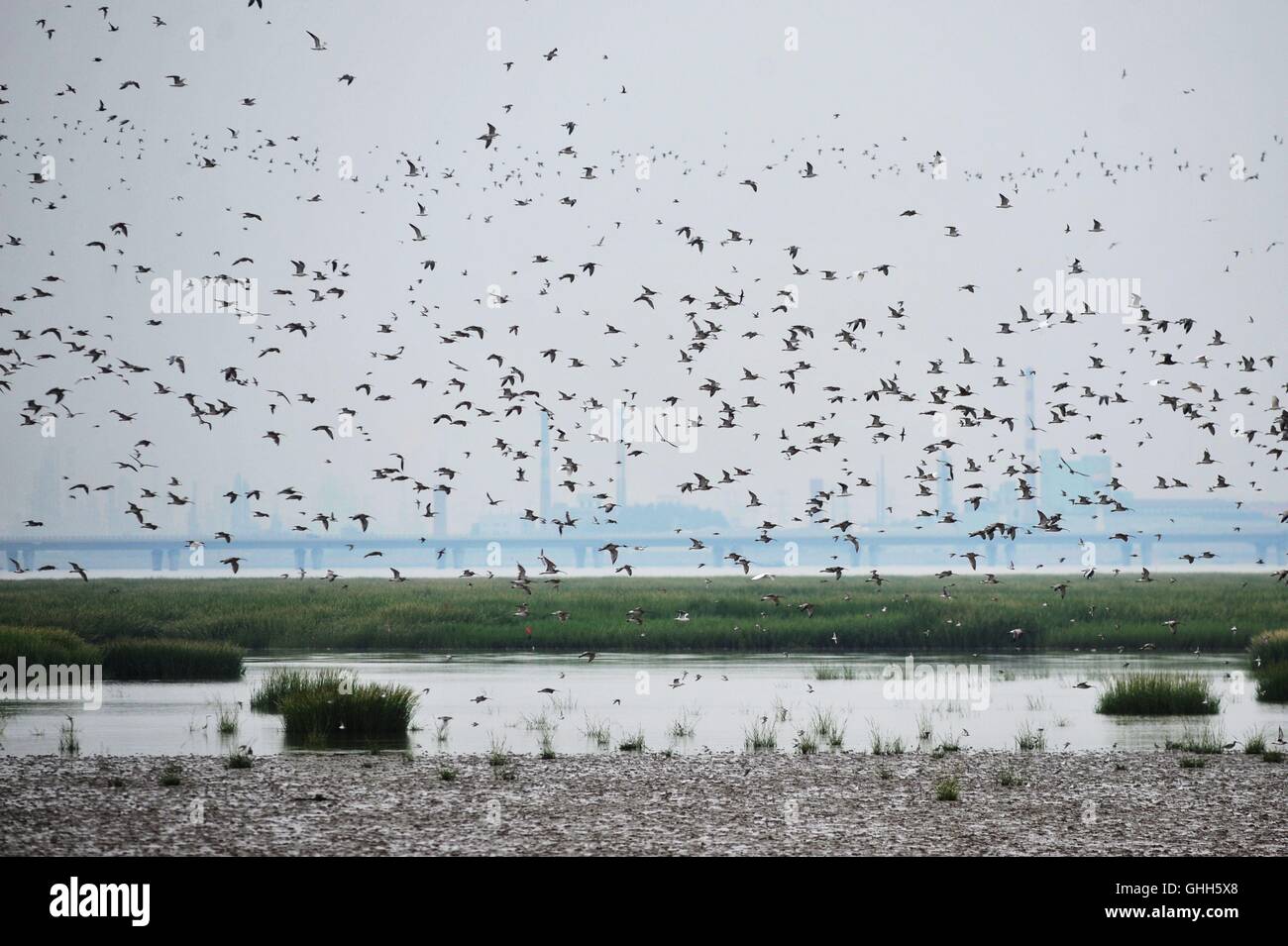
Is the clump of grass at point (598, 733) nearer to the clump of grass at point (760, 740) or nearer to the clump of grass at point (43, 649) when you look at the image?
the clump of grass at point (760, 740)

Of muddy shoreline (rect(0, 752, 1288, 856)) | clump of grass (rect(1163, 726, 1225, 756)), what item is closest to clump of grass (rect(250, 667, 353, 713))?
muddy shoreline (rect(0, 752, 1288, 856))

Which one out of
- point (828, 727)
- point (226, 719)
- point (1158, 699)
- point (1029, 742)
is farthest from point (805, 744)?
point (226, 719)

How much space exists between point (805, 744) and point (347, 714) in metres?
10.6

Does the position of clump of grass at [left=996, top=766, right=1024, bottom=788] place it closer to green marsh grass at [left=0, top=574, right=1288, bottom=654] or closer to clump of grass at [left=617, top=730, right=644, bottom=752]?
clump of grass at [left=617, top=730, right=644, bottom=752]

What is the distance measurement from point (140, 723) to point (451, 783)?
14598 mm

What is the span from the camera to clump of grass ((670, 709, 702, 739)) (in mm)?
35000

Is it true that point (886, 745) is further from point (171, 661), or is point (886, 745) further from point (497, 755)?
point (171, 661)

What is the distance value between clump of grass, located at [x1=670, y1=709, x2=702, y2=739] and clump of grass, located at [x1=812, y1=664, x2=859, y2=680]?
1172 cm

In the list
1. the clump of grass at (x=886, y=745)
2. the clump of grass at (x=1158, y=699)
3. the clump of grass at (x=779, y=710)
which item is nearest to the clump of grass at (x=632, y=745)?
the clump of grass at (x=886, y=745)

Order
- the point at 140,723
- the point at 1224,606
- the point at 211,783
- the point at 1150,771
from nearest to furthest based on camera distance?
the point at 211,783, the point at 1150,771, the point at 140,723, the point at 1224,606

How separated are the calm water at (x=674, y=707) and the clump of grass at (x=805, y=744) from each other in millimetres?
402
